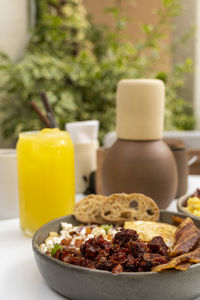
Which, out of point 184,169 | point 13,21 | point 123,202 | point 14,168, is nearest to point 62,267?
point 123,202

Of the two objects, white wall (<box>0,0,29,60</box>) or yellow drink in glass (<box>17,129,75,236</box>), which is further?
white wall (<box>0,0,29,60</box>)

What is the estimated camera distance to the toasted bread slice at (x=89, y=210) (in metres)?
0.95

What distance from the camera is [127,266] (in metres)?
0.65

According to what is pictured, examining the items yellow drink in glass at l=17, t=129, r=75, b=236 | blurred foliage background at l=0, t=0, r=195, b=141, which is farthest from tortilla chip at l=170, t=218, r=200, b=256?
blurred foliage background at l=0, t=0, r=195, b=141

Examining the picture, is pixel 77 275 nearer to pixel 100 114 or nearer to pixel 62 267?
Result: pixel 62 267

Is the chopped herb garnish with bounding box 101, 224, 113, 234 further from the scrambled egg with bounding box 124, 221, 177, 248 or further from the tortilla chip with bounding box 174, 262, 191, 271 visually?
the tortilla chip with bounding box 174, 262, 191, 271

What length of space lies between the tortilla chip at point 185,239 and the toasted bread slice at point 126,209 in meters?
0.15

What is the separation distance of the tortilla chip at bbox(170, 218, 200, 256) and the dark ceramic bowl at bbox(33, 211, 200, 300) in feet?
0.25

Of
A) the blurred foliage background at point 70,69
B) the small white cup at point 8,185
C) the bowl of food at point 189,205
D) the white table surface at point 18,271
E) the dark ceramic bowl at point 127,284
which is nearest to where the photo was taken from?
the dark ceramic bowl at point 127,284

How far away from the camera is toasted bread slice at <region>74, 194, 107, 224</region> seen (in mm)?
949

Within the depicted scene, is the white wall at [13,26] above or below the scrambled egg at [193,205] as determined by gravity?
above

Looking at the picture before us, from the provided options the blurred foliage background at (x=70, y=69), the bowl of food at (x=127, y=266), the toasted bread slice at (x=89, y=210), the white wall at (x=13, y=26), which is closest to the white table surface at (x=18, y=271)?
the bowl of food at (x=127, y=266)

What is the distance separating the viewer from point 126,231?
75 centimetres

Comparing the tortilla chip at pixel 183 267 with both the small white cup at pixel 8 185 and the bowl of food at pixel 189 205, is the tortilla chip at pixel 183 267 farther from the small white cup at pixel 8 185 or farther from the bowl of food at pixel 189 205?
the small white cup at pixel 8 185
